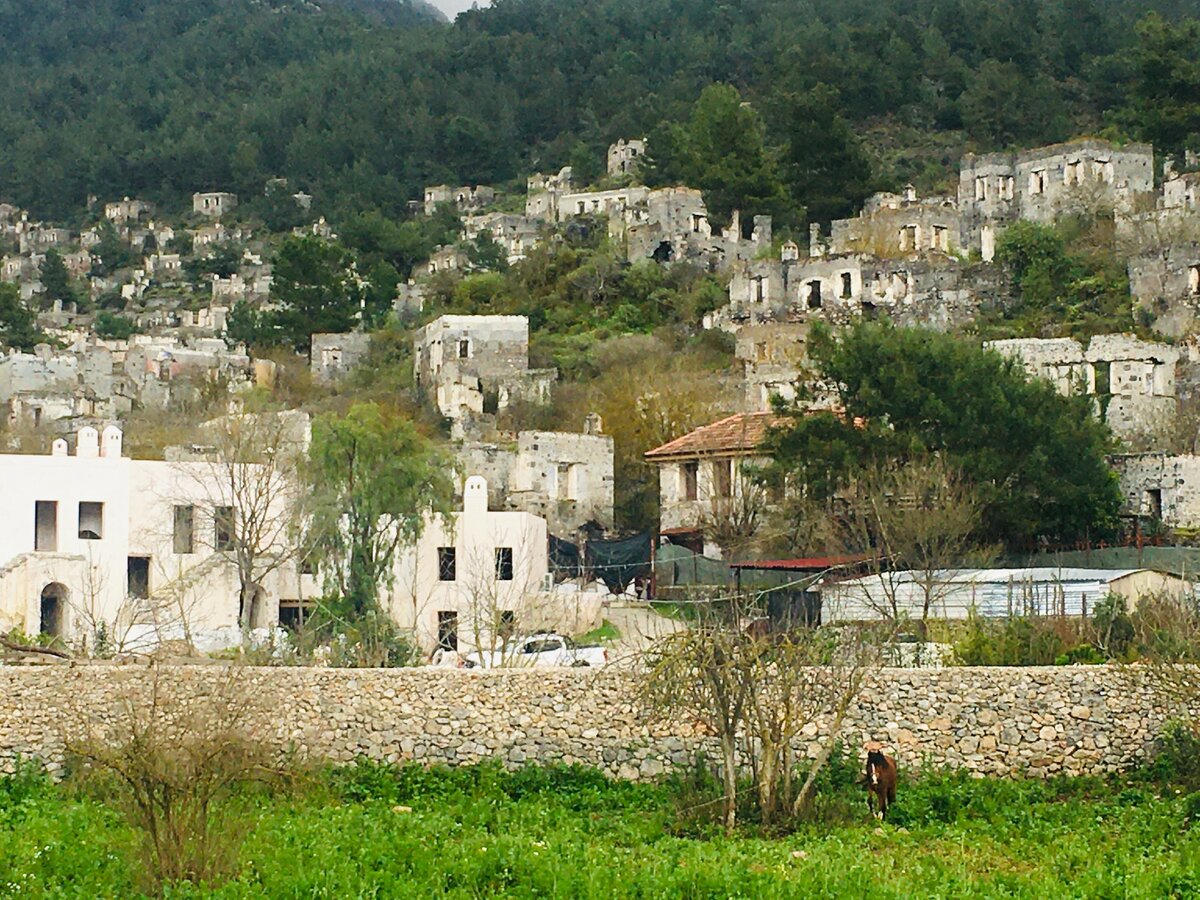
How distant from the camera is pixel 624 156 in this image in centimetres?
9481

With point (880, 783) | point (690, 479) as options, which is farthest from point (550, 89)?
point (880, 783)

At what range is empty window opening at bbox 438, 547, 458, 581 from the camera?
129ft

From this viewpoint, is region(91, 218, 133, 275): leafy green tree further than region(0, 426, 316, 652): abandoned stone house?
Yes

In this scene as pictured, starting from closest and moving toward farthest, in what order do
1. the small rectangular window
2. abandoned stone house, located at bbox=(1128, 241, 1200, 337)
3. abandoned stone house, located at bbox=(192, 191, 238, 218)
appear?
1. the small rectangular window
2. abandoned stone house, located at bbox=(1128, 241, 1200, 337)
3. abandoned stone house, located at bbox=(192, 191, 238, 218)

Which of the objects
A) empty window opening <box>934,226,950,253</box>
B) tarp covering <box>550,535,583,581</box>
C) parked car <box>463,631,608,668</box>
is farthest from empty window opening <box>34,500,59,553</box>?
empty window opening <box>934,226,950,253</box>

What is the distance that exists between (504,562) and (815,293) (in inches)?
815

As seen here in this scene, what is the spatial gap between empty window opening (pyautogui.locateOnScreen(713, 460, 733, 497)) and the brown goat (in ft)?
56.1

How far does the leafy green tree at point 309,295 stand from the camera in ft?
226

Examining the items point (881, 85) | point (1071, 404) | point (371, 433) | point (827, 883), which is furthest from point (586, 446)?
point (881, 85)

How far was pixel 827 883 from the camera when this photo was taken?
64.7ft

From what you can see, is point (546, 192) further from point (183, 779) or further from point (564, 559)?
point (183, 779)

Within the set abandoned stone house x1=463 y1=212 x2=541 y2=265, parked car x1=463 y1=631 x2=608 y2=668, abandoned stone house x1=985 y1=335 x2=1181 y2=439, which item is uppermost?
abandoned stone house x1=463 y1=212 x2=541 y2=265

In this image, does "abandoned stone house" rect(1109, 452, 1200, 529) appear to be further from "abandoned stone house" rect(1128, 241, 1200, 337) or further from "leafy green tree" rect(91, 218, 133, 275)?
"leafy green tree" rect(91, 218, 133, 275)

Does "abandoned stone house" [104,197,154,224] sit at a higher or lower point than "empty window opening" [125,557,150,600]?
higher
